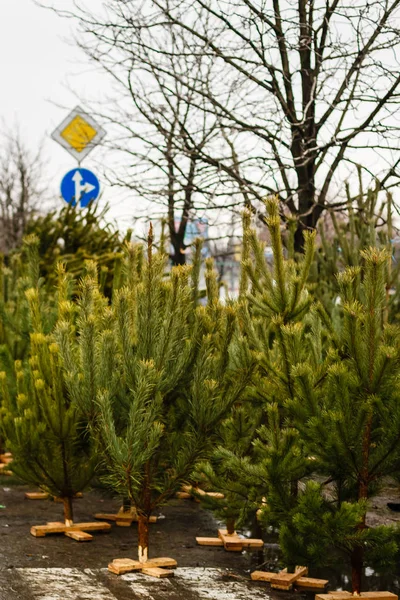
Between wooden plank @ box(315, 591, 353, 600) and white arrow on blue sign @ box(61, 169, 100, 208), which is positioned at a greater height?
white arrow on blue sign @ box(61, 169, 100, 208)

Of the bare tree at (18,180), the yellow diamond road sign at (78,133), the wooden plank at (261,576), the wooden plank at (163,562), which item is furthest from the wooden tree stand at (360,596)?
the bare tree at (18,180)

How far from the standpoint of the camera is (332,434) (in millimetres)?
4676

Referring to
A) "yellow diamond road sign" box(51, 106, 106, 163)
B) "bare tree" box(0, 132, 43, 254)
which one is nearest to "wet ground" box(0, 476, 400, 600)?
"yellow diamond road sign" box(51, 106, 106, 163)

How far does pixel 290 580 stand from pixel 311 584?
0.13 metres

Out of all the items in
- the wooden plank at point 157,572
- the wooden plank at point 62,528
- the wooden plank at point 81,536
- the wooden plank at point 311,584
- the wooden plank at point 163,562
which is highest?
the wooden plank at point 62,528

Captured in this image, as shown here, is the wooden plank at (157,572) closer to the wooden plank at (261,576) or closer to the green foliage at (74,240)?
the wooden plank at (261,576)

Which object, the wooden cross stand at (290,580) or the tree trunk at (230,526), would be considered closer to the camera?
the wooden cross stand at (290,580)

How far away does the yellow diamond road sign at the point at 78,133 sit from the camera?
1273cm

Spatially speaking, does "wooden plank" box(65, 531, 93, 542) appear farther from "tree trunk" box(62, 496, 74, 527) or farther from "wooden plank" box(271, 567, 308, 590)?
"wooden plank" box(271, 567, 308, 590)

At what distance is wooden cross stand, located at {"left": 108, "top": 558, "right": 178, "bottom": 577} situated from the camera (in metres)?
5.39

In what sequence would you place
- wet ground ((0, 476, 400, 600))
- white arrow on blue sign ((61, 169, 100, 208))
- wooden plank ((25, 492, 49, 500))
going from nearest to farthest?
wet ground ((0, 476, 400, 600)) < wooden plank ((25, 492, 49, 500)) < white arrow on blue sign ((61, 169, 100, 208))

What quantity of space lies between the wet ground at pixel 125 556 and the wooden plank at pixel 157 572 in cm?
5

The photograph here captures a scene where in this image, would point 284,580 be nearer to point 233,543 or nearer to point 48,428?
point 233,543

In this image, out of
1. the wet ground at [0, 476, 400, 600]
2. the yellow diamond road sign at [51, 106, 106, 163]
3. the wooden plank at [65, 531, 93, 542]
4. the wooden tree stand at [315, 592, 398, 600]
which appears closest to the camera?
the wooden tree stand at [315, 592, 398, 600]
